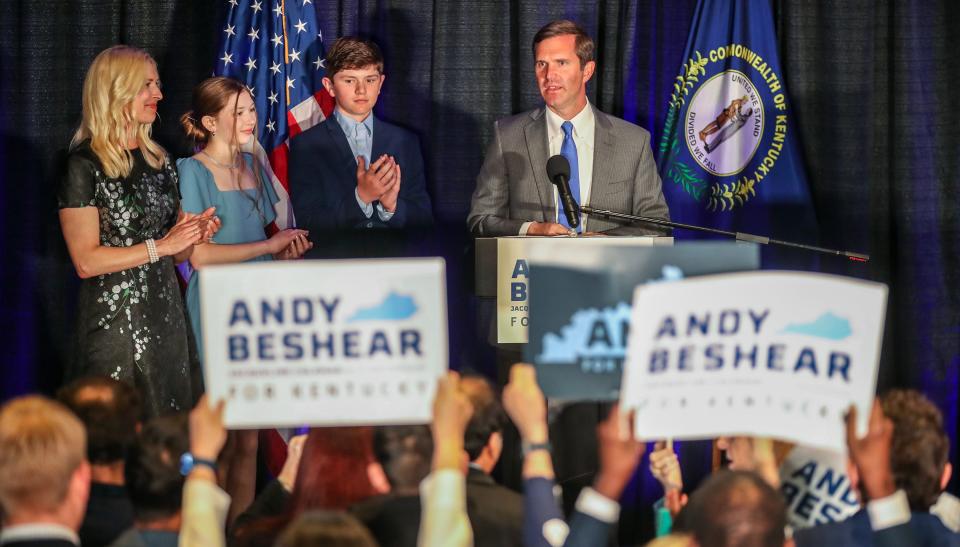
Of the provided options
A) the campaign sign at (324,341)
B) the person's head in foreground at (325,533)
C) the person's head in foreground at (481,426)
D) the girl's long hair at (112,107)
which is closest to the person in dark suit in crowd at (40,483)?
the campaign sign at (324,341)

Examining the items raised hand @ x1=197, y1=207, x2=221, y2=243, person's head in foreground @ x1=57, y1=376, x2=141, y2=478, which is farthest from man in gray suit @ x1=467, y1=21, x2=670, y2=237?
person's head in foreground @ x1=57, y1=376, x2=141, y2=478

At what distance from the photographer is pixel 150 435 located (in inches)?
109

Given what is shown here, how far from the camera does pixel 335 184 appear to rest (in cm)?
507

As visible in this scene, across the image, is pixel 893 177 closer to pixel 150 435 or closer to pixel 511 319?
pixel 511 319

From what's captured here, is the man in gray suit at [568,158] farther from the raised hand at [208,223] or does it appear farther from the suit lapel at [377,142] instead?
the raised hand at [208,223]

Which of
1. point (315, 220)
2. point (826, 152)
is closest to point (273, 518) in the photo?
point (315, 220)

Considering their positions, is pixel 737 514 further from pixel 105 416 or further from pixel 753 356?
pixel 105 416

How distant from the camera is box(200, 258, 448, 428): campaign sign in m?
2.55

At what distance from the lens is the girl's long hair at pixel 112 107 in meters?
4.43

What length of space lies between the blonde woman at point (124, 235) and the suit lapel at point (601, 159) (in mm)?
1484

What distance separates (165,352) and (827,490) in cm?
263

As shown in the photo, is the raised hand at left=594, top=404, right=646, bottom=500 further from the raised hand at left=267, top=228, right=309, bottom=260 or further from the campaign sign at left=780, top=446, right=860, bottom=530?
the raised hand at left=267, top=228, right=309, bottom=260

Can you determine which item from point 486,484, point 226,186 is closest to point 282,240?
point 226,186

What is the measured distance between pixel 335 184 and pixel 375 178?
24cm
